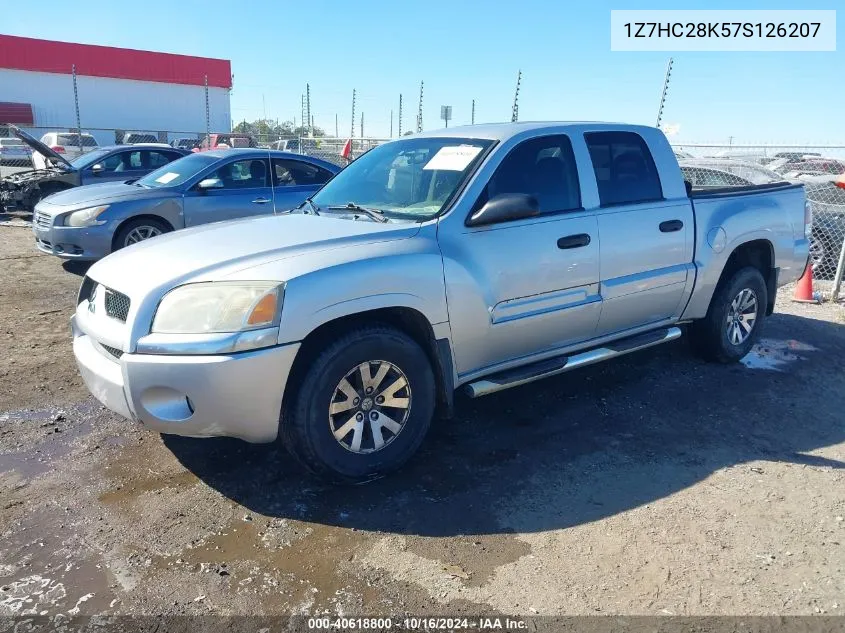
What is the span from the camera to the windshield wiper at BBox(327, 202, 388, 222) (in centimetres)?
383

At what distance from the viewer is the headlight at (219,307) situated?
2.98 metres

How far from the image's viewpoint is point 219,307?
3018mm

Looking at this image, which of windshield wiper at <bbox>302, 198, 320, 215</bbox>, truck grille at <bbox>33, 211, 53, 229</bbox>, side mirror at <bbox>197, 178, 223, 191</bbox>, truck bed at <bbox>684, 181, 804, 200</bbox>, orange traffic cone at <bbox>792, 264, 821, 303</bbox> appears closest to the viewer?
windshield wiper at <bbox>302, 198, 320, 215</bbox>

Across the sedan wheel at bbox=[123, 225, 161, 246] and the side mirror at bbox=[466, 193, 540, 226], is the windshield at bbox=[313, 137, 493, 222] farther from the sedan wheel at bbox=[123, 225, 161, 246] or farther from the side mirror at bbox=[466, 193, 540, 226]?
the sedan wheel at bbox=[123, 225, 161, 246]

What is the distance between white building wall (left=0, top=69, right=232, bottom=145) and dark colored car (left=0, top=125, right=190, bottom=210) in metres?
29.0

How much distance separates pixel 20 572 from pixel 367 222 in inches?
92.6

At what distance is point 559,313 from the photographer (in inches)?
159

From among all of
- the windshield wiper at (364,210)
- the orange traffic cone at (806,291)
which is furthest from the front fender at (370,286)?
the orange traffic cone at (806,291)

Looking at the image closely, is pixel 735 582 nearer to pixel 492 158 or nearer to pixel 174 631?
pixel 174 631

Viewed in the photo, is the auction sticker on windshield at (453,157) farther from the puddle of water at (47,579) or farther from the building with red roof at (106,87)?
the building with red roof at (106,87)

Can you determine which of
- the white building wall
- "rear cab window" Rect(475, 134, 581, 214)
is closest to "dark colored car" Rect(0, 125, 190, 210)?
"rear cab window" Rect(475, 134, 581, 214)

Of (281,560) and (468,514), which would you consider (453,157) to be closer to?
(468,514)

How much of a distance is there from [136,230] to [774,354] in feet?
23.4

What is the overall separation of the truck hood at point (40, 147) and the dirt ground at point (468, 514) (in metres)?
7.36
